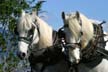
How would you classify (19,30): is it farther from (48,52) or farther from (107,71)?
(107,71)

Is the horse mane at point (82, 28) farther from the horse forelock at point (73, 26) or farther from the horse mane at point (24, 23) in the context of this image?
the horse mane at point (24, 23)

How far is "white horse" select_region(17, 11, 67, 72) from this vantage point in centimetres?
1099

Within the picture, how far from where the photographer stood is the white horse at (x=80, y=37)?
33.9 feet

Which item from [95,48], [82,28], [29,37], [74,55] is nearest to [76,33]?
[82,28]

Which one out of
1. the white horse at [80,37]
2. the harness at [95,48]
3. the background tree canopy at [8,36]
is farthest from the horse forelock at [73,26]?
the background tree canopy at [8,36]

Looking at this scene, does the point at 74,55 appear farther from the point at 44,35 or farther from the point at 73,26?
the point at 44,35

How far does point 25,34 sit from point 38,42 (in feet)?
1.47

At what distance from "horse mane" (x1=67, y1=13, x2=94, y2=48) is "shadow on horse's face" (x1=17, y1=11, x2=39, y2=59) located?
98 cm

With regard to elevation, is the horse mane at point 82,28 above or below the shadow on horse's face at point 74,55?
above

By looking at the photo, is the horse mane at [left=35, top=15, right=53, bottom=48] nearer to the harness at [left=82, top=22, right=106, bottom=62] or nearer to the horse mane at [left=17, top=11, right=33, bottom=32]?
the horse mane at [left=17, top=11, right=33, bottom=32]

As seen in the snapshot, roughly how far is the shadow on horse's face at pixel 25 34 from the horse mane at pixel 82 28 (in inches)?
38.5

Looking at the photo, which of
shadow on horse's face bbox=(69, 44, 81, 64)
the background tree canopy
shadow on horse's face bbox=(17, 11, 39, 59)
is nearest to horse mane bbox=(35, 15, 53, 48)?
shadow on horse's face bbox=(17, 11, 39, 59)

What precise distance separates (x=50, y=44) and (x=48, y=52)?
0.18 metres

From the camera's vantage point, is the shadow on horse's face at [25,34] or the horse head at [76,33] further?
the shadow on horse's face at [25,34]
